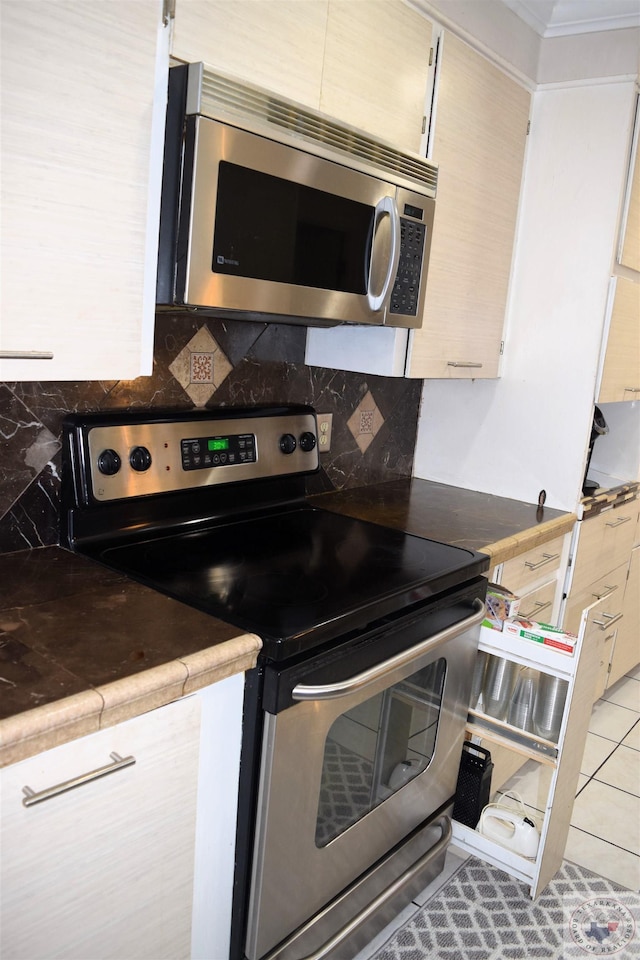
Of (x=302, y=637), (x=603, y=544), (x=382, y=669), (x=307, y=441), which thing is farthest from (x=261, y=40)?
(x=603, y=544)

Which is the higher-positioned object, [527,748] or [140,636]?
[140,636]

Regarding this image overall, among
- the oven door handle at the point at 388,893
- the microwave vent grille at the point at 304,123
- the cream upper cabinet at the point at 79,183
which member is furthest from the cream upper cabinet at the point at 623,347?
the cream upper cabinet at the point at 79,183

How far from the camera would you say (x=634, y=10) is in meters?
2.06

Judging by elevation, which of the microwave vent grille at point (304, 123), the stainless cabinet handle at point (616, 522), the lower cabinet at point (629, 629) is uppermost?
the microwave vent grille at point (304, 123)

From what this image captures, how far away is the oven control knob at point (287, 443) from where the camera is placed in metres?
1.96

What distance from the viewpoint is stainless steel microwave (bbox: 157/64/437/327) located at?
1.29 meters

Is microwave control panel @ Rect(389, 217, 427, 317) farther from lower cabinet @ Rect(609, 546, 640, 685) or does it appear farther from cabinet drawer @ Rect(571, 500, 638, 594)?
lower cabinet @ Rect(609, 546, 640, 685)

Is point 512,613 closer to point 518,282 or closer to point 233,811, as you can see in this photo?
point 233,811

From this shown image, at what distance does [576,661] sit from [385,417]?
1099 mm

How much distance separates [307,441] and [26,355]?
1011mm

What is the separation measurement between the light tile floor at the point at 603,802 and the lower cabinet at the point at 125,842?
0.66 meters

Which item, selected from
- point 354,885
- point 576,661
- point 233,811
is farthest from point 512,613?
point 233,811

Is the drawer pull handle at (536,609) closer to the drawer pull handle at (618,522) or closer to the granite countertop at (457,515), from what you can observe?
the granite countertop at (457,515)

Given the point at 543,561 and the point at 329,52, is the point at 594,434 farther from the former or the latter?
the point at 329,52
